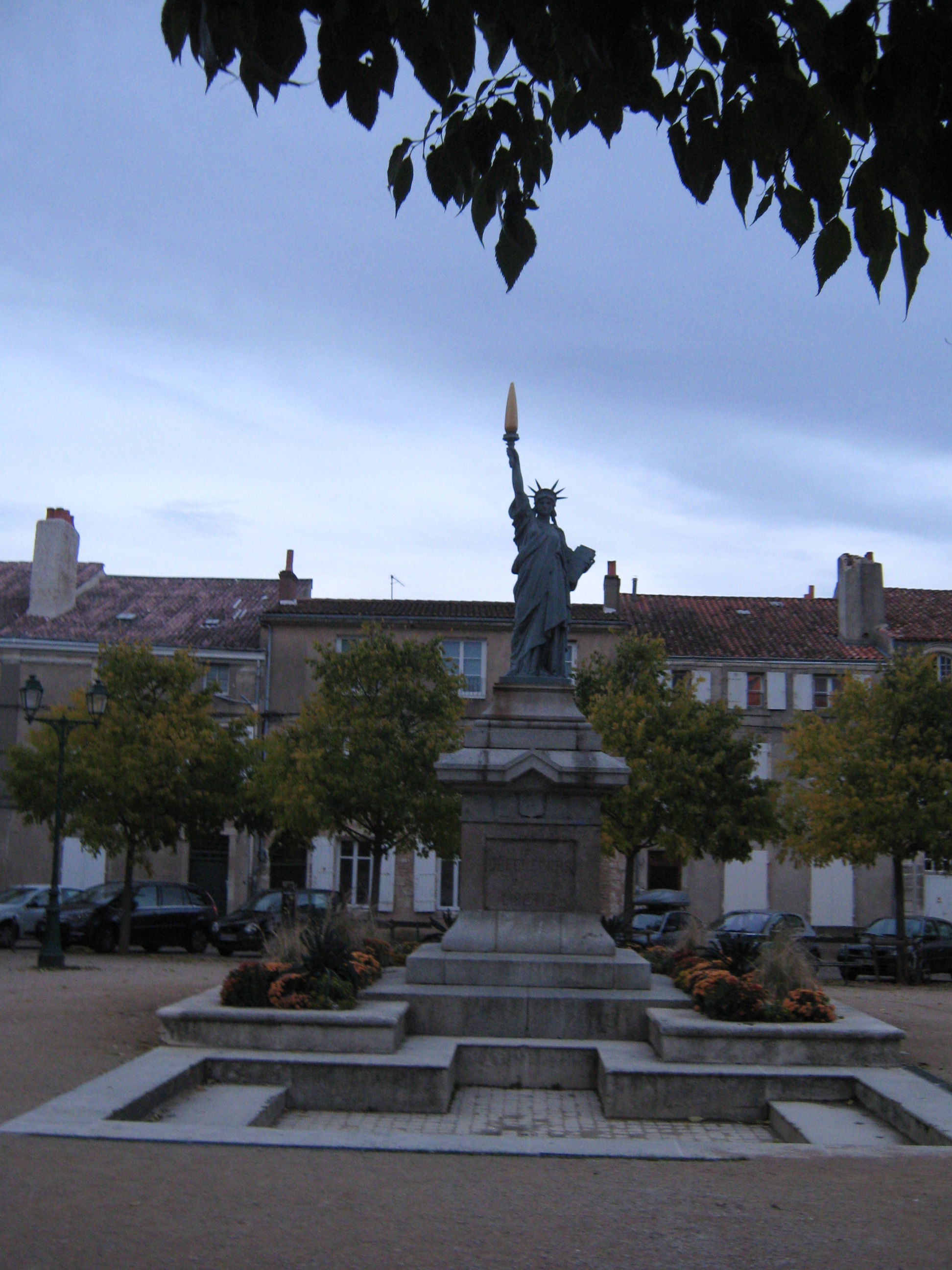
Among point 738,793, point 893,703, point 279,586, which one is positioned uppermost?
point 279,586

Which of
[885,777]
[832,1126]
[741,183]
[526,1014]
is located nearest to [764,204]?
[741,183]

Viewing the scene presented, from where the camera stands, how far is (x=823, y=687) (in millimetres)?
39500

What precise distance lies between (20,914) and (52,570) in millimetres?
15417

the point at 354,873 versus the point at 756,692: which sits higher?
the point at 756,692

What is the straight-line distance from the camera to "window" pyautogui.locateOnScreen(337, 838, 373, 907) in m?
36.9

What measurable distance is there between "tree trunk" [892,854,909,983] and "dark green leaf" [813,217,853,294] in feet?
70.5

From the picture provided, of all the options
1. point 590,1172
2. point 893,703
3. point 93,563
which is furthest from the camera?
point 93,563

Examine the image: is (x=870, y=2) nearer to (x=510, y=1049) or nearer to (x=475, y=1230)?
(x=475, y=1230)

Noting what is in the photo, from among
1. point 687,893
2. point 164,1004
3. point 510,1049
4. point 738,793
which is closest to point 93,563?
point 687,893

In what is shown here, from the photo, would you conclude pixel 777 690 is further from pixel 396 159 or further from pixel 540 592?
pixel 396 159

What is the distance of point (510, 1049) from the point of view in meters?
10.4

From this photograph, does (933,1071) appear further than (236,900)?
No

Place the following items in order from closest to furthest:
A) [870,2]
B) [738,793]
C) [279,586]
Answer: [870,2] < [738,793] < [279,586]

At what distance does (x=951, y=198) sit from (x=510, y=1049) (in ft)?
27.7
